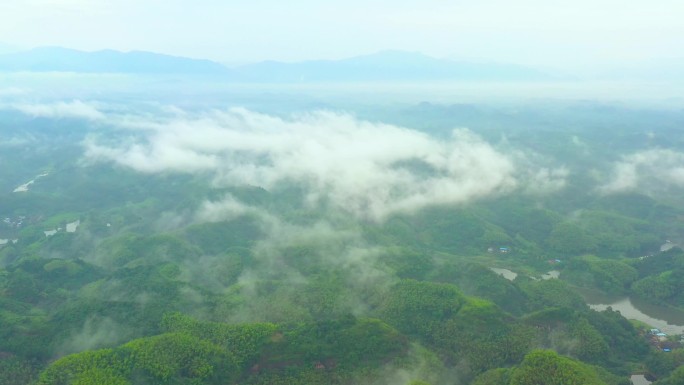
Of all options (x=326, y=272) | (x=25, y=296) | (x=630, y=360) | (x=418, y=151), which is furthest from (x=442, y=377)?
(x=418, y=151)

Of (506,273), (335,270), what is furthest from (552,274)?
(335,270)

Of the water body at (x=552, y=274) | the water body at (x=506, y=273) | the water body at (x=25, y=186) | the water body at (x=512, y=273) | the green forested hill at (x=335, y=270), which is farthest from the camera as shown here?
the water body at (x=25, y=186)

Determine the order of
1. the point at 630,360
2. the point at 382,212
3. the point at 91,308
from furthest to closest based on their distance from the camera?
the point at 382,212 → the point at 91,308 → the point at 630,360

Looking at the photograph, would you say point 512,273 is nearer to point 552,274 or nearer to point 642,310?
point 552,274

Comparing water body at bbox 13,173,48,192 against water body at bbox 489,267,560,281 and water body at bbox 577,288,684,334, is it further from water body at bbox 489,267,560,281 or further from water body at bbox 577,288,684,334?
water body at bbox 577,288,684,334

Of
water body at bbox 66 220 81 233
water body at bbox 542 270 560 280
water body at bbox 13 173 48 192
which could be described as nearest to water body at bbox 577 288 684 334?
water body at bbox 542 270 560 280

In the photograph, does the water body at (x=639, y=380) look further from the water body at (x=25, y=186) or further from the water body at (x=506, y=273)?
the water body at (x=25, y=186)

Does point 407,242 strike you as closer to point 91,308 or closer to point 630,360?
point 630,360

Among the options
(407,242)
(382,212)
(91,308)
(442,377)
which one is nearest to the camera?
(442,377)

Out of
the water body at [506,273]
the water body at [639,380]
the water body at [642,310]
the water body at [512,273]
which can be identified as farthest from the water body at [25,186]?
the water body at [639,380]
